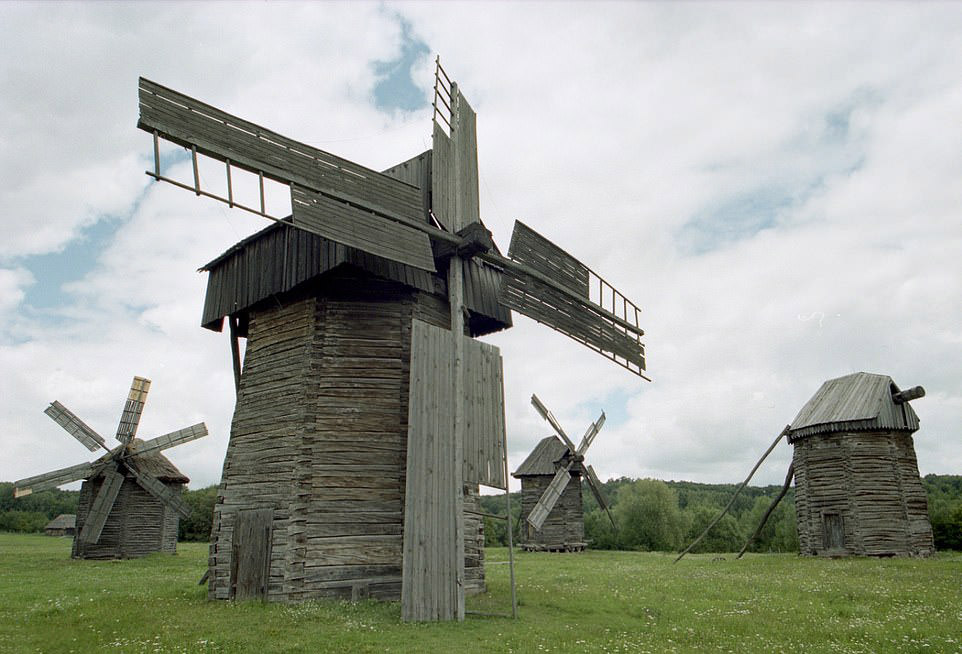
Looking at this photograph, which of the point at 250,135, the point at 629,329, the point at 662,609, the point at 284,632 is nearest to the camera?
the point at 284,632

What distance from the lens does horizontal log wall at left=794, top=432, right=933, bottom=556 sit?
27922 millimetres

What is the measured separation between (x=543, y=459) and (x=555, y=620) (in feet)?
107

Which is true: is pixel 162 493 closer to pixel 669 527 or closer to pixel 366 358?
pixel 366 358

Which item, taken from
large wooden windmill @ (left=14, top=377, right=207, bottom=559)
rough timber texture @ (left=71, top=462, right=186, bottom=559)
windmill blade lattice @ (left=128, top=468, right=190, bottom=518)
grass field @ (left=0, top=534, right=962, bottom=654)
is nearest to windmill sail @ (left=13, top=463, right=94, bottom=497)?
large wooden windmill @ (left=14, top=377, right=207, bottom=559)

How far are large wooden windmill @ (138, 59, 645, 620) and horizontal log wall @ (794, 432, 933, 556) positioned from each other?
17.2 metres

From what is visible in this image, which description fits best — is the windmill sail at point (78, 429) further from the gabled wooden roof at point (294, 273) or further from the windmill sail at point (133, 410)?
the gabled wooden roof at point (294, 273)

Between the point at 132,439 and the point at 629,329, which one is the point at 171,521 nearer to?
the point at 132,439

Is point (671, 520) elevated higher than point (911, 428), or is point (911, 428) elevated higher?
point (911, 428)

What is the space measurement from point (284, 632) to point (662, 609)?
869 centimetres

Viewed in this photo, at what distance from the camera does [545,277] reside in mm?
16953

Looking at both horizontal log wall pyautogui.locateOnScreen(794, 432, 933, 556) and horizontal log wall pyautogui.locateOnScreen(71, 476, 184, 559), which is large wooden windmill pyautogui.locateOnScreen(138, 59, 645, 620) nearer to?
horizontal log wall pyautogui.locateOnScreen(794, 432, 933, 556)

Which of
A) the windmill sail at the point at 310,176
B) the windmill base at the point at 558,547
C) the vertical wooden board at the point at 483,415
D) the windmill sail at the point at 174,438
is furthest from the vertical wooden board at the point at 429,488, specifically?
the windmill base at the point at 558,547

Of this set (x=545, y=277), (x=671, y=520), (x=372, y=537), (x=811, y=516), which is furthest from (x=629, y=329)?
(x=671, y=520)

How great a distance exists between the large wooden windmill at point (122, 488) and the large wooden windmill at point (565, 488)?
70.5ft
